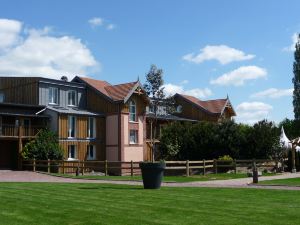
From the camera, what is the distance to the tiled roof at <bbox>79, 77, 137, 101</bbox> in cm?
4425

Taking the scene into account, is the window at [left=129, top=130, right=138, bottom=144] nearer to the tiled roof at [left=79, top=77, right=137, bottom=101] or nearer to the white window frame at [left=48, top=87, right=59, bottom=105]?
the tiled roof at [left=79, top=77, right=137, bottom=101]

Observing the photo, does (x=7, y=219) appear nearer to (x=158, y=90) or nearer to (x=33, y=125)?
(x=158, y=90)

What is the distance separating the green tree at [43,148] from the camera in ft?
122

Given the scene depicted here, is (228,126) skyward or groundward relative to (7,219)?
skyward

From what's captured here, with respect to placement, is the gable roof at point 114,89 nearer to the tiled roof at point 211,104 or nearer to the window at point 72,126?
the window at point 72,126

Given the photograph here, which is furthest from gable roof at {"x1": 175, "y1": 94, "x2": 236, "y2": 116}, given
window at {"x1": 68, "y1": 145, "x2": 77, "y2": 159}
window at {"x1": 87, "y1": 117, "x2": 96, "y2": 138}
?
window at {"x1": 68, "y1": 145, "x2": 77, "y2": 159}

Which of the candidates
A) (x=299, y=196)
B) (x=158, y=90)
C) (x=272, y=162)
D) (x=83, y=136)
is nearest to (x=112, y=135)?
(x=83, y=136)

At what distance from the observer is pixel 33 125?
39875mm

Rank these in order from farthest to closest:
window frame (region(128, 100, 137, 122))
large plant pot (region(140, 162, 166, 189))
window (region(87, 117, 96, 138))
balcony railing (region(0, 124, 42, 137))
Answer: window frame (region(128, 100, 137, 122)) → window (region(87, 117, 96, 138)) → balcony railing (region(0, 124, 42, 137)) → large plant pot (region(140, 162, 166, 189))

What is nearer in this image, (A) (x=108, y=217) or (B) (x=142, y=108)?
(A) (x=108, y=217)

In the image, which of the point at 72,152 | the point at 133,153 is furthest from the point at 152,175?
the point at 133,153

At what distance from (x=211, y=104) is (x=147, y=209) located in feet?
158

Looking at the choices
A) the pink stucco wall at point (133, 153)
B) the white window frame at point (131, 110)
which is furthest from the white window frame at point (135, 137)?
the white window frame at point (131, 110)

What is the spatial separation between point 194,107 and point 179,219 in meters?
48.6
